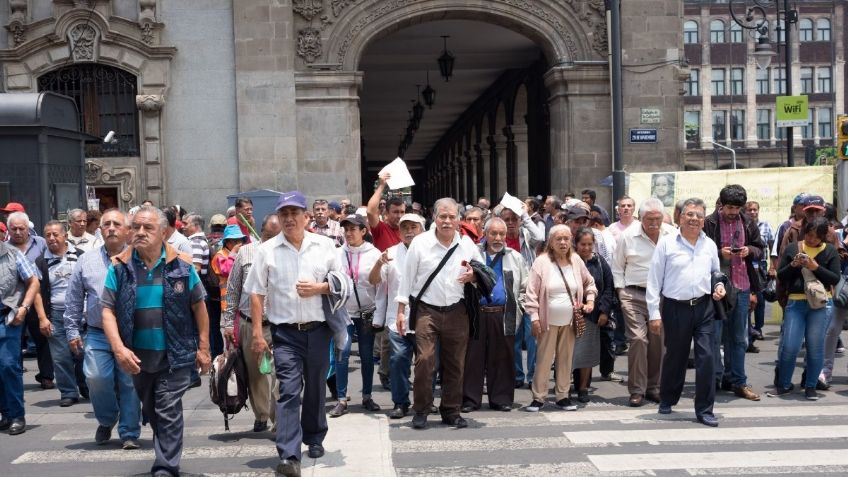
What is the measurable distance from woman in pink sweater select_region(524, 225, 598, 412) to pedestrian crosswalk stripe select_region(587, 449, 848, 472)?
1989 mm

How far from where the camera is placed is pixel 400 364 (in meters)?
9.48

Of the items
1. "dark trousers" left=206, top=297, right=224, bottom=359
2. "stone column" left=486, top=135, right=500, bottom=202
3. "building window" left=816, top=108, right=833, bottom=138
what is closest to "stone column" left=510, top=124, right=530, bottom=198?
"stone column" left=486, top=135, right=500, bottom=202

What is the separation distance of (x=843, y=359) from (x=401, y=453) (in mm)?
6873

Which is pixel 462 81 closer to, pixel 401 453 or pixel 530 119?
pixel 530 119

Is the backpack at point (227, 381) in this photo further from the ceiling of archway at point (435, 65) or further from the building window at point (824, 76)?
the building window at point (824, 76)

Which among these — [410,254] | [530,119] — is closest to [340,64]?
[530,119]

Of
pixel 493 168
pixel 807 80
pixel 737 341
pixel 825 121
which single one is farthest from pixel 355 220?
pixel 807 80

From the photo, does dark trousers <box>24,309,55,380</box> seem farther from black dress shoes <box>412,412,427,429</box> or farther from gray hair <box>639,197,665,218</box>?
gray hair <box>639,197,665,218</box>

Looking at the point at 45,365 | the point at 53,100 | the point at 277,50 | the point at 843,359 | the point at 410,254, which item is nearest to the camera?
the point at 410,254

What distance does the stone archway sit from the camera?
20.2 meters

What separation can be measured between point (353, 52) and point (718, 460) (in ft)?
46.4

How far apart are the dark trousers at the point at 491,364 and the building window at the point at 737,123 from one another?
76.8 m

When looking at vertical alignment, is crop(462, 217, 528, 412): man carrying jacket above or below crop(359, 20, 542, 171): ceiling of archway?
below

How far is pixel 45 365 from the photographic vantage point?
1158cm
